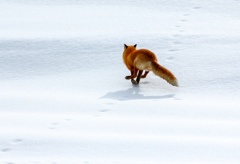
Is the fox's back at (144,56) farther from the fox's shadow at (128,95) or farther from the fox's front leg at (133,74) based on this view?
the fox's shadow at (128,95)

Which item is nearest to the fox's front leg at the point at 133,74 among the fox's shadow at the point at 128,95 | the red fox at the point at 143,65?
the red fox at the point at 143,65

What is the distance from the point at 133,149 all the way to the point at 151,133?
274 millimetres

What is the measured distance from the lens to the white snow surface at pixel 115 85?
8.95ft

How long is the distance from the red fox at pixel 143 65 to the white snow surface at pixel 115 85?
119 millimetres

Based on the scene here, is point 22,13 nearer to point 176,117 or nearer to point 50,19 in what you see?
point 50,19

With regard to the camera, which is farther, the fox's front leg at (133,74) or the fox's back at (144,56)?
the fox's front leg at (133,74)

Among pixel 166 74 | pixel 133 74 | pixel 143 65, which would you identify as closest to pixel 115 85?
pixel 133 74

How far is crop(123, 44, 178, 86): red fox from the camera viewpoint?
3703 millimetres

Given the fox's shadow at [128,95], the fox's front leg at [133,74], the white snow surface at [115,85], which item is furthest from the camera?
the fox's front leg at [133,74]

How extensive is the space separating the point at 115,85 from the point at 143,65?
1.13 feet

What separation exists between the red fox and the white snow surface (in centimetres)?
12

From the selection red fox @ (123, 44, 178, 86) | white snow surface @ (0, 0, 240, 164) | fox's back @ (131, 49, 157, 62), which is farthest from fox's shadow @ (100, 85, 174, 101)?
fox's back @ (131, 49, 157, 62)

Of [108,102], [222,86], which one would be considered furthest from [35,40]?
[222,86]

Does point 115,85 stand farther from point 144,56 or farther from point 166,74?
point 166,74
